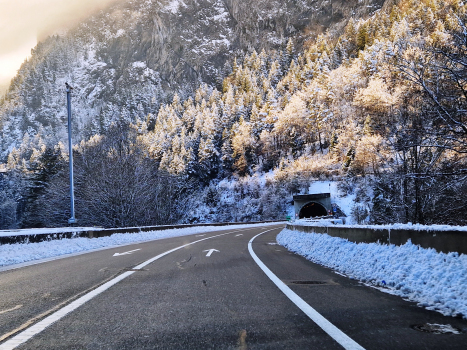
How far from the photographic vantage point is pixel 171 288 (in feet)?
19.2

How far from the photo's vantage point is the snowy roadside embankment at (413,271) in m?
4.33

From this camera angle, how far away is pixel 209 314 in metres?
4.21

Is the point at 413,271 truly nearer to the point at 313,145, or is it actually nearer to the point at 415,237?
the point at 415,237

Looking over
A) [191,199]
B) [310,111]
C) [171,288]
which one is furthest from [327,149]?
[171,288]

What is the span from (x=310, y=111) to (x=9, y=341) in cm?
9862

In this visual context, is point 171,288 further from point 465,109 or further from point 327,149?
point 327,149

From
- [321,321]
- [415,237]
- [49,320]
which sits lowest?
[321,321]

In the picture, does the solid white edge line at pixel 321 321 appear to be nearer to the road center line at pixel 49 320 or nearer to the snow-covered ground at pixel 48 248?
the road center line at pixel 49 320

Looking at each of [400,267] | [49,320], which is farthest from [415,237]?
[49,320]

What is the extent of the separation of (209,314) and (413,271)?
3.20 meters

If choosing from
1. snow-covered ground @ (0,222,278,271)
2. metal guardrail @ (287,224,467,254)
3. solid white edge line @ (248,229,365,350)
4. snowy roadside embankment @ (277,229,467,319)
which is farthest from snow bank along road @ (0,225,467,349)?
snow-covered ground @ (0,222,278,271)

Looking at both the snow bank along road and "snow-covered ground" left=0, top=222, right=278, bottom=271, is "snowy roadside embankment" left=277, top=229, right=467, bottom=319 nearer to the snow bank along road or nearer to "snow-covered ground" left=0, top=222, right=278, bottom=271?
the snow bank along road

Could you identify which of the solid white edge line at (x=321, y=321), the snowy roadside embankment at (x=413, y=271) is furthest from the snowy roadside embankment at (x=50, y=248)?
the snowy roadside embankment at (x=413, y=271)

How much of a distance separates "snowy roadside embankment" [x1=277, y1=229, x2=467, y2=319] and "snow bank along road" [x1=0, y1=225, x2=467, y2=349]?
28 cm
